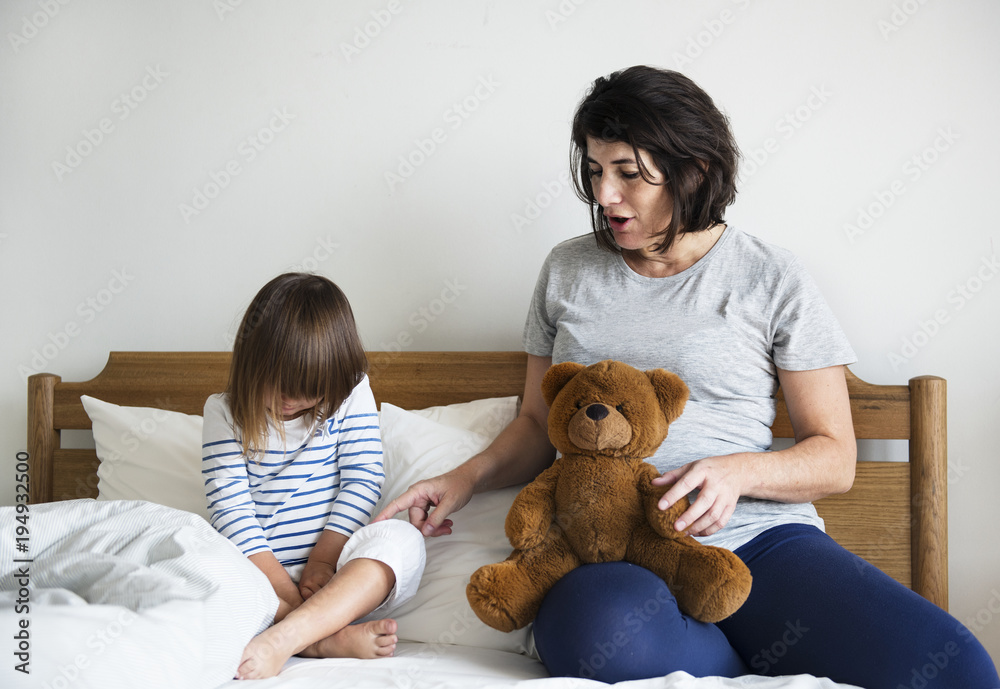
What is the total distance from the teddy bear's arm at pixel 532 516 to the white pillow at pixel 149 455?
0.63 m

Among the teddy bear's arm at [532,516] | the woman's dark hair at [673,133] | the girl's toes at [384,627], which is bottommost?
the girl's toes at [384,627]

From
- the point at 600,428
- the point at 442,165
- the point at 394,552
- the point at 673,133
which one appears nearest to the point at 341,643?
the point at 394,552

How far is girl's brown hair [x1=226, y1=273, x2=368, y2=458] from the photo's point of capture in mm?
1059

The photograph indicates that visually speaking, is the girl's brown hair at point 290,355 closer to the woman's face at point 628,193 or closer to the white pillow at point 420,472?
the white pillow at point 420,472

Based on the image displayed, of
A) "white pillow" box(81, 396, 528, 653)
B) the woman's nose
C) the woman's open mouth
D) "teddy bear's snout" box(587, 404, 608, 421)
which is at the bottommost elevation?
"white pillow" box(81, 396, 528, 653)

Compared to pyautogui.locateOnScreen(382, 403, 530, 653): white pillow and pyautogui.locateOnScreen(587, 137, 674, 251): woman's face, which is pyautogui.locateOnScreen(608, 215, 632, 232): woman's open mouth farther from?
pyautogui.locateOnScreen(382, 403, 530, 653): white pillow

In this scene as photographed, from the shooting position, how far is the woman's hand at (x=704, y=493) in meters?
0.85

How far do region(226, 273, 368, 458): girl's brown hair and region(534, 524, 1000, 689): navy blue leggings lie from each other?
468mm

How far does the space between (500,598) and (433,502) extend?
0.23m

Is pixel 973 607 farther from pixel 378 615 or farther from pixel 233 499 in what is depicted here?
pixel 233 499

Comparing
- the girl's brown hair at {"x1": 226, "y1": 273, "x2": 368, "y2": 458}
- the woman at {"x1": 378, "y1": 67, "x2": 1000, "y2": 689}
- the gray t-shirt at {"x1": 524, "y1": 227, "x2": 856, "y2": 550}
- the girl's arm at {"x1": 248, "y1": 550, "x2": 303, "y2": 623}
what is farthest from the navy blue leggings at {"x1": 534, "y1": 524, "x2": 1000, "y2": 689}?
the girl's brown hair at {"x1": 226, "y1": 273, "x2": 368, "y2": 458}

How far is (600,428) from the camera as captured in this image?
0.86m

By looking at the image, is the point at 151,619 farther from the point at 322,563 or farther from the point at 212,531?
the point at 322,563

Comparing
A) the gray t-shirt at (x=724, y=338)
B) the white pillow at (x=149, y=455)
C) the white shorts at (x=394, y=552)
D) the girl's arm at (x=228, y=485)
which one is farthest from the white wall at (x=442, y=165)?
the white shorts at (x=394, y=552)
